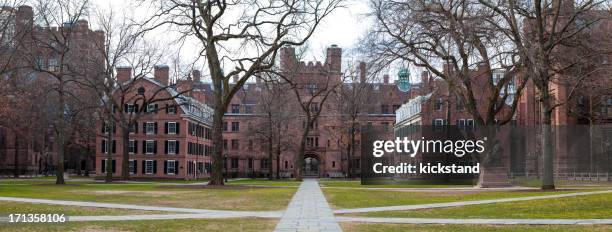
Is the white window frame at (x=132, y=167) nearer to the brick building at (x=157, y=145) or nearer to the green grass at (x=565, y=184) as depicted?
the brick building at (x=157, y=145)

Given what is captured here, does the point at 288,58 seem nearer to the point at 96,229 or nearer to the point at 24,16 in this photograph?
the point at 24,16

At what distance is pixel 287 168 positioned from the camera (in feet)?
299

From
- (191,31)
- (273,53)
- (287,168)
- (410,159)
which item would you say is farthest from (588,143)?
(287,168)

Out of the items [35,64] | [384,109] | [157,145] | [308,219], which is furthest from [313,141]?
[308,219]

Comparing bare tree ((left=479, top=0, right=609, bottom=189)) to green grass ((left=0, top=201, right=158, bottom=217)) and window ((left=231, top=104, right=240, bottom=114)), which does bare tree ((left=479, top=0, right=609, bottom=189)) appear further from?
window ((left=231, top=104, right=240, bottom=114))

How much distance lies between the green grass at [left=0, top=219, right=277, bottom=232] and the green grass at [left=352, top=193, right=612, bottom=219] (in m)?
4.47

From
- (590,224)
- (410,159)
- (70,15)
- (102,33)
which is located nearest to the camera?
(590,224)

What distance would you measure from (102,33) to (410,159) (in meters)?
23.9

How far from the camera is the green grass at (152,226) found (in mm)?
13789

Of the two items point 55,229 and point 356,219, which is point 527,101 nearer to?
point 356,219

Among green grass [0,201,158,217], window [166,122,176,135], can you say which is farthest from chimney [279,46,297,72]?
window [166,122,176,135]

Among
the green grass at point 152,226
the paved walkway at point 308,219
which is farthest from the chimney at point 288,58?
the green grass at point 152,226

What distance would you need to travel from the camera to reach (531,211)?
63.0ft

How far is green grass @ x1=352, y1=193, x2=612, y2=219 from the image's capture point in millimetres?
17862
